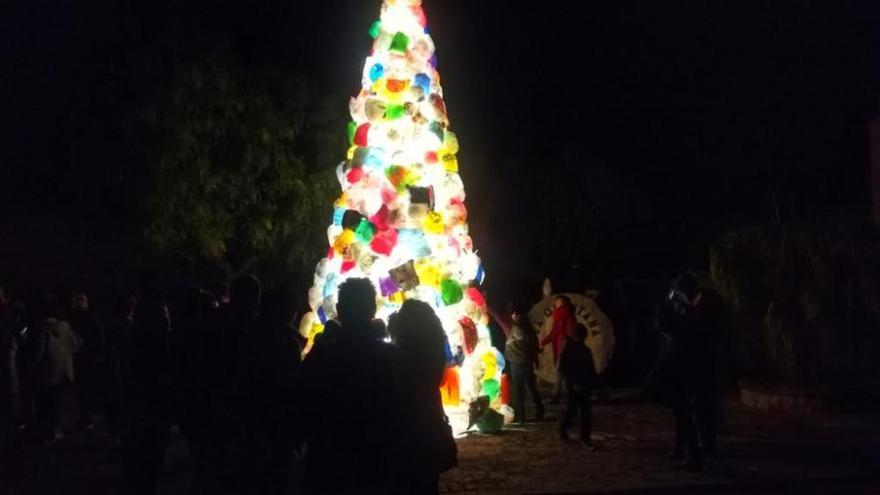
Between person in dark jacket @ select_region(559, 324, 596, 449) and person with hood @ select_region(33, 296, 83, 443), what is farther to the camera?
person with hood @ select_region(33, 296, 83, 443)

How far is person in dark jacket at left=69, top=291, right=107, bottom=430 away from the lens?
12.5 metres

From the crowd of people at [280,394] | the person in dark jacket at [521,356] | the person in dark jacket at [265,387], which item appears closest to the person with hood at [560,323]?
the person in dark jacket at [521,356]

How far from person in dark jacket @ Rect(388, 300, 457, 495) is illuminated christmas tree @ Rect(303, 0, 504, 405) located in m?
6.75

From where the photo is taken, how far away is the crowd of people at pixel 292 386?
4938 millimetres

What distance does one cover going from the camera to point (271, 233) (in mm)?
20156

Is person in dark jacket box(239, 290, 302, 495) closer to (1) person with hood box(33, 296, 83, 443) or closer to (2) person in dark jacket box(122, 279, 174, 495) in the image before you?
(2) person in dark jacket box(122, 279, 174, 495)

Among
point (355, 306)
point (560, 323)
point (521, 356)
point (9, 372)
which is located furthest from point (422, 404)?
point (560, 323)

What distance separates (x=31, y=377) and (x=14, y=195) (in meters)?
16.0

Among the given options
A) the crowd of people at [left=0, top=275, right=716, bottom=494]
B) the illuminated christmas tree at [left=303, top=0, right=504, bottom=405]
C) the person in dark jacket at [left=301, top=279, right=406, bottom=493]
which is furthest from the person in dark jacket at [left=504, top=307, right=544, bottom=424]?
the person in dark jacket at [left=301, top=279, right=406, bottom=493]

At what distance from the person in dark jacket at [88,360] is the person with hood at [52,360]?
0.43ft

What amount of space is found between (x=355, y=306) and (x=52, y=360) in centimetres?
841

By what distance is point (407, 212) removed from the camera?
12664mm

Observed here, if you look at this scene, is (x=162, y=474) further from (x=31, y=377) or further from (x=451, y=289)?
(x=451, y=289)

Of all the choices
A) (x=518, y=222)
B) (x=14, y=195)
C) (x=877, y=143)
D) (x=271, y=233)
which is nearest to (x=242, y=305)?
(x=877, y=143)
